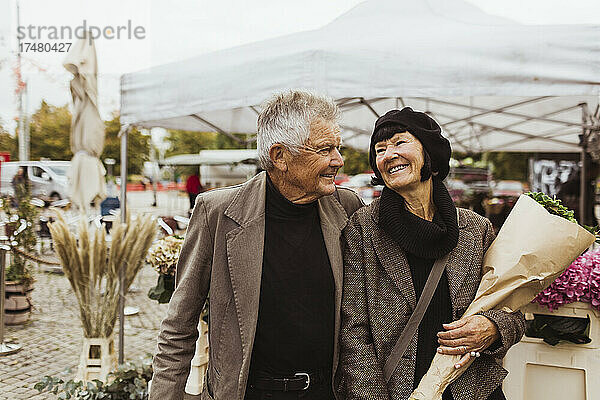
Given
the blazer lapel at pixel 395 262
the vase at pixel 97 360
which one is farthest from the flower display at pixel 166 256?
the blazer lapel at pixel 395 262

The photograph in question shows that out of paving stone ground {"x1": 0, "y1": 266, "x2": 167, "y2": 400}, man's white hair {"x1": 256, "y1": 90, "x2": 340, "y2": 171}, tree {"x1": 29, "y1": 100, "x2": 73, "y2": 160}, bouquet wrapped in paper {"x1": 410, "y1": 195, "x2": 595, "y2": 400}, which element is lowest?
paving stone ground {"x1": 0, "y1": 266, "x2": 167, "y2": 400}

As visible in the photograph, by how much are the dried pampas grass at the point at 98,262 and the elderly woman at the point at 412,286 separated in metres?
2.53

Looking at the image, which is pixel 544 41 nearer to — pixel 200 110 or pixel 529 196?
pixel 529 196

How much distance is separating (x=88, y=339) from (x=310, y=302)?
2730 mm

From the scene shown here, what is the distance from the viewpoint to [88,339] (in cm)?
397

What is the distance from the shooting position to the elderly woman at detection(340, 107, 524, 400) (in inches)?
67.7

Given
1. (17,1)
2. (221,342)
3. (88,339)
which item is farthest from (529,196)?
(17,1)

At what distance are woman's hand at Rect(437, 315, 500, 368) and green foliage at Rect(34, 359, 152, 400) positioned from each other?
2530 mm

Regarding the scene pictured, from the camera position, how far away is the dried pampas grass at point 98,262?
378 centimetres

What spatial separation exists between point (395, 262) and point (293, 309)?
0.37m

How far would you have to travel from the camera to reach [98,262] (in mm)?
3846

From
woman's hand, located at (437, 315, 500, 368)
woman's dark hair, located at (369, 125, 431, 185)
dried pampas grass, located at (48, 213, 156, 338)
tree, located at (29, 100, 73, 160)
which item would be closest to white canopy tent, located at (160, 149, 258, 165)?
tree, located at (29, 100, 73, 160)

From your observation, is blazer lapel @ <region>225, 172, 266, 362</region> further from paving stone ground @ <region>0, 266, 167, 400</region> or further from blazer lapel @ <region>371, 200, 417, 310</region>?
paving stone ground @ <region>0, 266, 167, 400</region>

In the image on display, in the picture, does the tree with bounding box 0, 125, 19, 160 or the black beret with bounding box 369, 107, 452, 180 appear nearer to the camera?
the black beret with bounding box 369, 107, 452, 180
